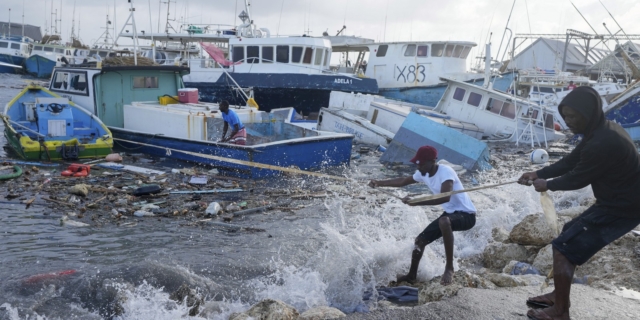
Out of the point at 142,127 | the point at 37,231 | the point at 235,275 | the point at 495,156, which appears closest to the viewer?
the point at 235,275

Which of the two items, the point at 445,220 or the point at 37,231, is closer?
the point at 445,220

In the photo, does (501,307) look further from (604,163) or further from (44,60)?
(44,60)

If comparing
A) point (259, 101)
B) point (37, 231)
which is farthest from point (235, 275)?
point (259, 101)

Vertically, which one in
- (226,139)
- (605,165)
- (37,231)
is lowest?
(37,231)

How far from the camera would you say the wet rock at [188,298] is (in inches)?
→ 193

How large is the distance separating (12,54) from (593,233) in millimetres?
52296

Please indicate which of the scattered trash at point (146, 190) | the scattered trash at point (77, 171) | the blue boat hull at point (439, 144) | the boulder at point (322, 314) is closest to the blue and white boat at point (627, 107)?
the blue boat hull at point (439, 144)

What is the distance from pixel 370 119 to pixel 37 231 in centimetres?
1278

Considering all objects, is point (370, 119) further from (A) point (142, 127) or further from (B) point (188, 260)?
(B) point (188, 260)

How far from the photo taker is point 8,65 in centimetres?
4534

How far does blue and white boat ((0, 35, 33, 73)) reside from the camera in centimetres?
4650

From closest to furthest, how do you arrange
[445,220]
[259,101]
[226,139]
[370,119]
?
[445,220], [226,139], [370,119], [259,101]

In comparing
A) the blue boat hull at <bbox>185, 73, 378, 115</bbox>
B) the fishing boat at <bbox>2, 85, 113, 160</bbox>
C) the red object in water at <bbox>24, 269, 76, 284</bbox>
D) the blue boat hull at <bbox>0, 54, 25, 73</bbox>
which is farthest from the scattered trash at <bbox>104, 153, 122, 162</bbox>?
the blue boat hull at <bbox>0, 54, 25, 73</bbox>

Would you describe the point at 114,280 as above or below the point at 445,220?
below
